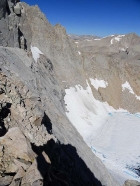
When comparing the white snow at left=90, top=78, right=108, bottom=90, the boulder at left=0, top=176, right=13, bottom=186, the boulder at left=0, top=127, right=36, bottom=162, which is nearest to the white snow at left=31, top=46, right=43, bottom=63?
the white snow at left=90, top=78, right=108, bottom=90

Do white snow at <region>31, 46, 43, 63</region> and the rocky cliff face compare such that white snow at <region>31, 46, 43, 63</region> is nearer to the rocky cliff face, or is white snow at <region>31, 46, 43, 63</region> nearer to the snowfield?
the rocky cliff face

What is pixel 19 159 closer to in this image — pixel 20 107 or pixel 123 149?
pixel 20 107

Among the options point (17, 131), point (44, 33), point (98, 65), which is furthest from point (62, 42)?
point (17, 131)

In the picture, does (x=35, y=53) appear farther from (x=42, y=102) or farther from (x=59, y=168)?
(x=59, y=168)

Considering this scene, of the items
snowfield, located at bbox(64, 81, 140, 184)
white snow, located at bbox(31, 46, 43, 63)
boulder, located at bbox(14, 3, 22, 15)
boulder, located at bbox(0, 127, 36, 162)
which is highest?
boulder, located at bbox(14, 3, 22, 15)

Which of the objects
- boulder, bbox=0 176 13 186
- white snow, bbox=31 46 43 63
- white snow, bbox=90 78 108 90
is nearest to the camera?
boulder, bbox=0 176 13 186

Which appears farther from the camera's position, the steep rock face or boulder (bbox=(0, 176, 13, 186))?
the steep rock face

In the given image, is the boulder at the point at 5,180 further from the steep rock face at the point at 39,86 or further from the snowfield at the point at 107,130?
the snowfield at the point at 107,130
